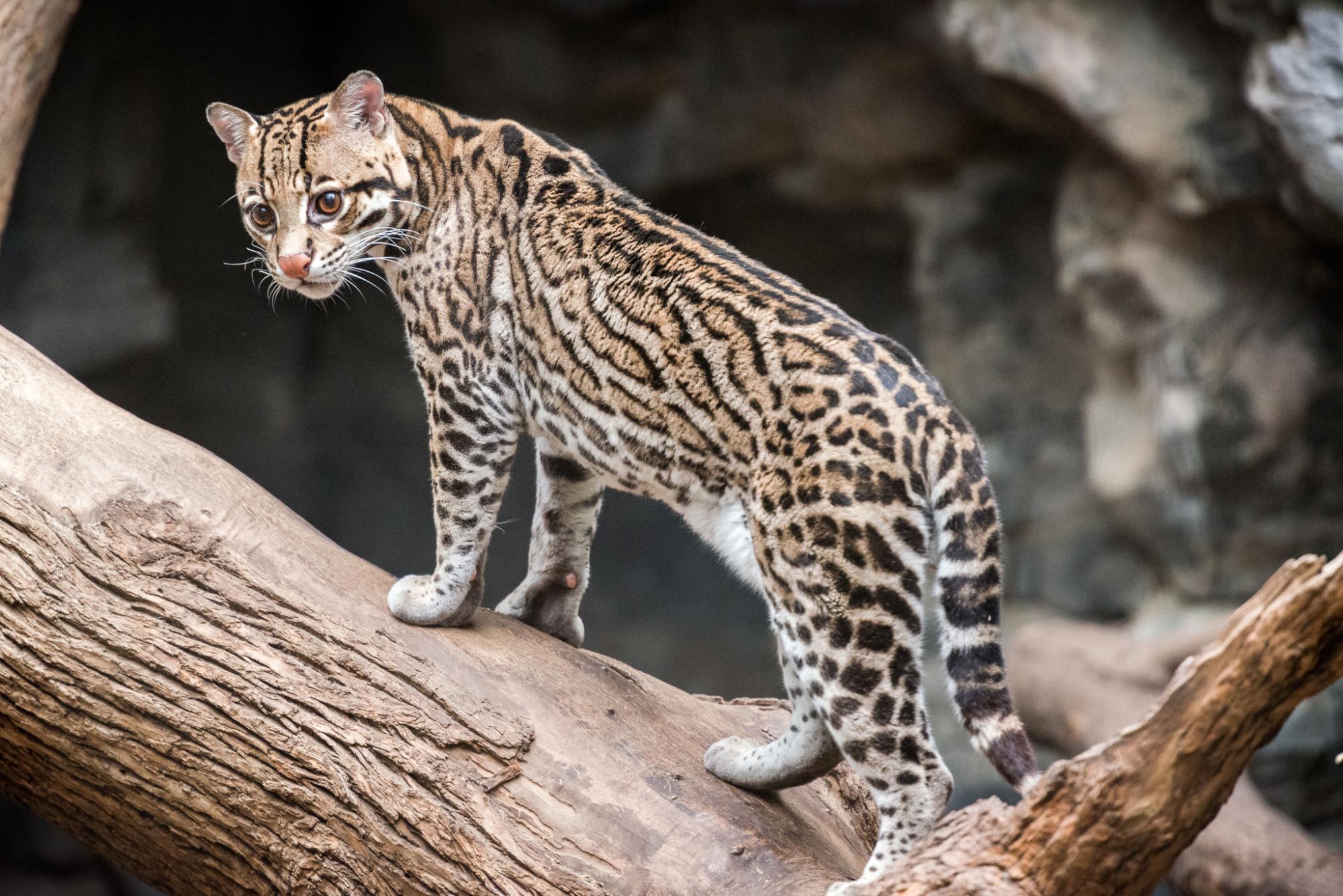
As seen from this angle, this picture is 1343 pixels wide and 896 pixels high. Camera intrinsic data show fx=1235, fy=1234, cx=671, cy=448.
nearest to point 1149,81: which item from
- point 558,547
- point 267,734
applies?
point 558,547

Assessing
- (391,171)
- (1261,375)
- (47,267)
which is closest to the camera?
(391,171)

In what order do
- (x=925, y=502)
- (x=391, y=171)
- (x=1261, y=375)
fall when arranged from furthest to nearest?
1. (x=1261, y=375)
2. (x=391, y=171)
3. (x=925, y=502)

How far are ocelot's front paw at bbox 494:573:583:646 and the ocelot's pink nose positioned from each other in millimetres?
1505

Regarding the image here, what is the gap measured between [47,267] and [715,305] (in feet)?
22.7

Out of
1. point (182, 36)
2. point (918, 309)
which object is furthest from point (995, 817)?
point (182, 36)

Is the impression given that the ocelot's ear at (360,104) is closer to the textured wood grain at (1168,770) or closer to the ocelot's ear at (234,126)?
the ocelot's ear at (234,126)

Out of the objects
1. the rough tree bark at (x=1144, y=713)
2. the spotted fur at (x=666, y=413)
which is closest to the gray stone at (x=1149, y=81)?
the rough tree bark at (x=1144, y=713)

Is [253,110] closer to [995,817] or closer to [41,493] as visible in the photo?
[41,493]

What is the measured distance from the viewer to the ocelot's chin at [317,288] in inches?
170

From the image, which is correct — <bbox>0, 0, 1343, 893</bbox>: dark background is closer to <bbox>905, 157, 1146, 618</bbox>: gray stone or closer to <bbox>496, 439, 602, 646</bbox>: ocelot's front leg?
<bbox>905, 157, 1146, 618</bbox>: gray stone

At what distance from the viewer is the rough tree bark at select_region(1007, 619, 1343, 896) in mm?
6191

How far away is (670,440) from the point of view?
13.0 ft

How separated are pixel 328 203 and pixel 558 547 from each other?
157 cm

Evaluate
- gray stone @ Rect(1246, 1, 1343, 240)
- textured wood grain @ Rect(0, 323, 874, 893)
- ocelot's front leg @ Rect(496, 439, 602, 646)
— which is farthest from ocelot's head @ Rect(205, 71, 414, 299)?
gray stone @ Rect(1246, 1, 1343, 240)
